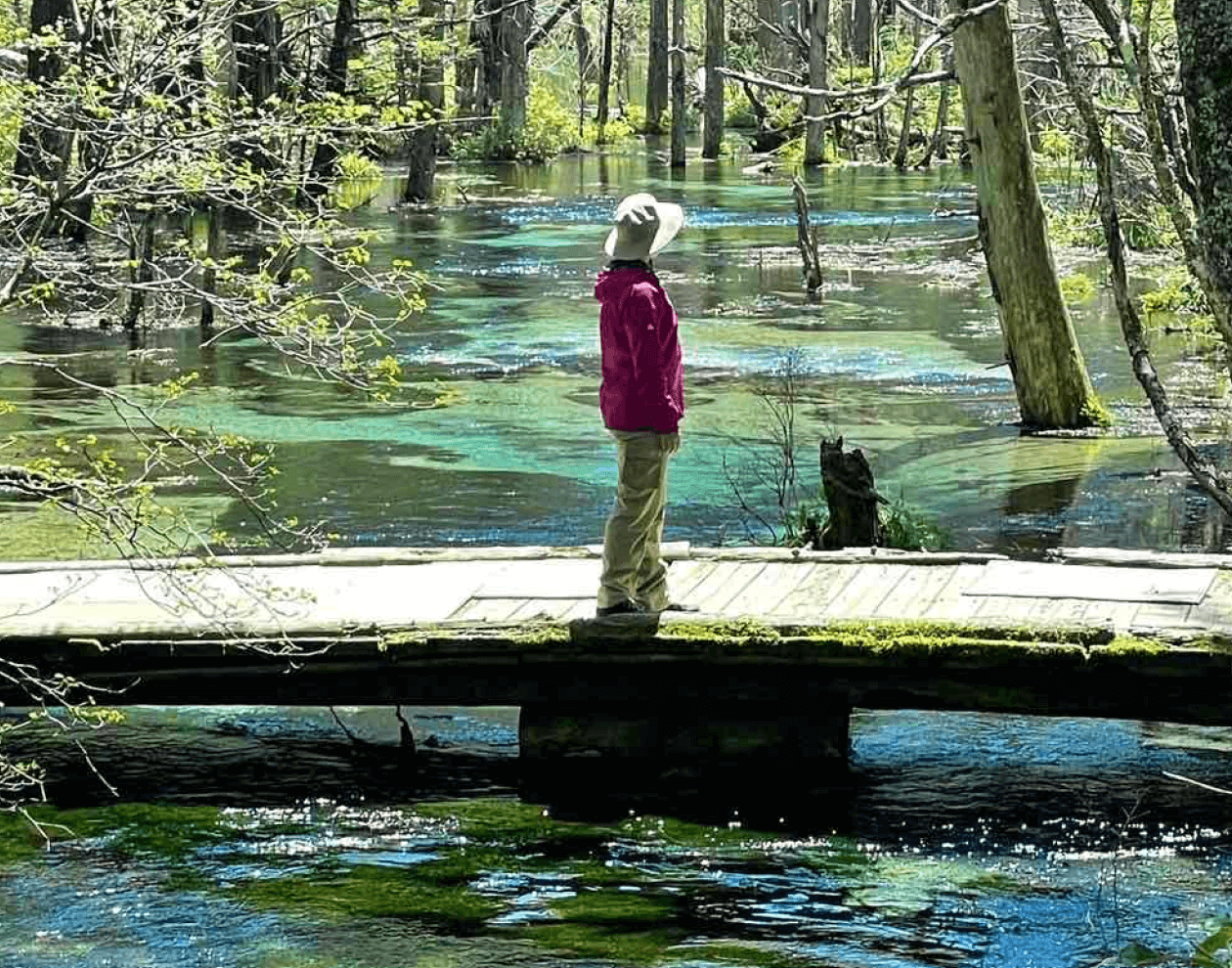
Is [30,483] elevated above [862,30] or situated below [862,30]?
below

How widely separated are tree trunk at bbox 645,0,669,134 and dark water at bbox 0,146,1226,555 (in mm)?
26073

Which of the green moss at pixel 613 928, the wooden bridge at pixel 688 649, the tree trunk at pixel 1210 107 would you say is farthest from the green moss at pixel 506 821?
the tree trunk at pixel 1210 107

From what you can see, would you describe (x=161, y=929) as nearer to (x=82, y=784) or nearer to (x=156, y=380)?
Result: (x=82, y=784)

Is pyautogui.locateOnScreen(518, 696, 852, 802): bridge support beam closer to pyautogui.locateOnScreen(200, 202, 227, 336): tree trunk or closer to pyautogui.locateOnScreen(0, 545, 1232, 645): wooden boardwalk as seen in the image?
pyautogui.locateOnScreen(0, 545, 1232, 645): wooden boardwalk

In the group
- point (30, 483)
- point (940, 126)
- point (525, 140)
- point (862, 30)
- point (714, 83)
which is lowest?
point (30, 483)

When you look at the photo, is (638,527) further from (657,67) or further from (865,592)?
(657,67)

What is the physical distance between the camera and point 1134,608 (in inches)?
349

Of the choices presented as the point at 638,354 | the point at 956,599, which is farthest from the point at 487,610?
the point at 956,599

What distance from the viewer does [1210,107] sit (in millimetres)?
3326

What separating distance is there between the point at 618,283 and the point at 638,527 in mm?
1055

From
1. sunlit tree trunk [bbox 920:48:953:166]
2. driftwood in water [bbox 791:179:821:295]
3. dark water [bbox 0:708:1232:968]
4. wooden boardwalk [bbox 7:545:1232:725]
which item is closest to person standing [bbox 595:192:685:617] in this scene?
wooden boardwalk [bbox 7:545:1232:725]

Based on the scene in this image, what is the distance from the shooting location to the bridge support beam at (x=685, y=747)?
8.84m

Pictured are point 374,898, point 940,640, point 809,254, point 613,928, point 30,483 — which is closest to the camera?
point 30,483

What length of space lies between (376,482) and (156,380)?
5.24 meters
